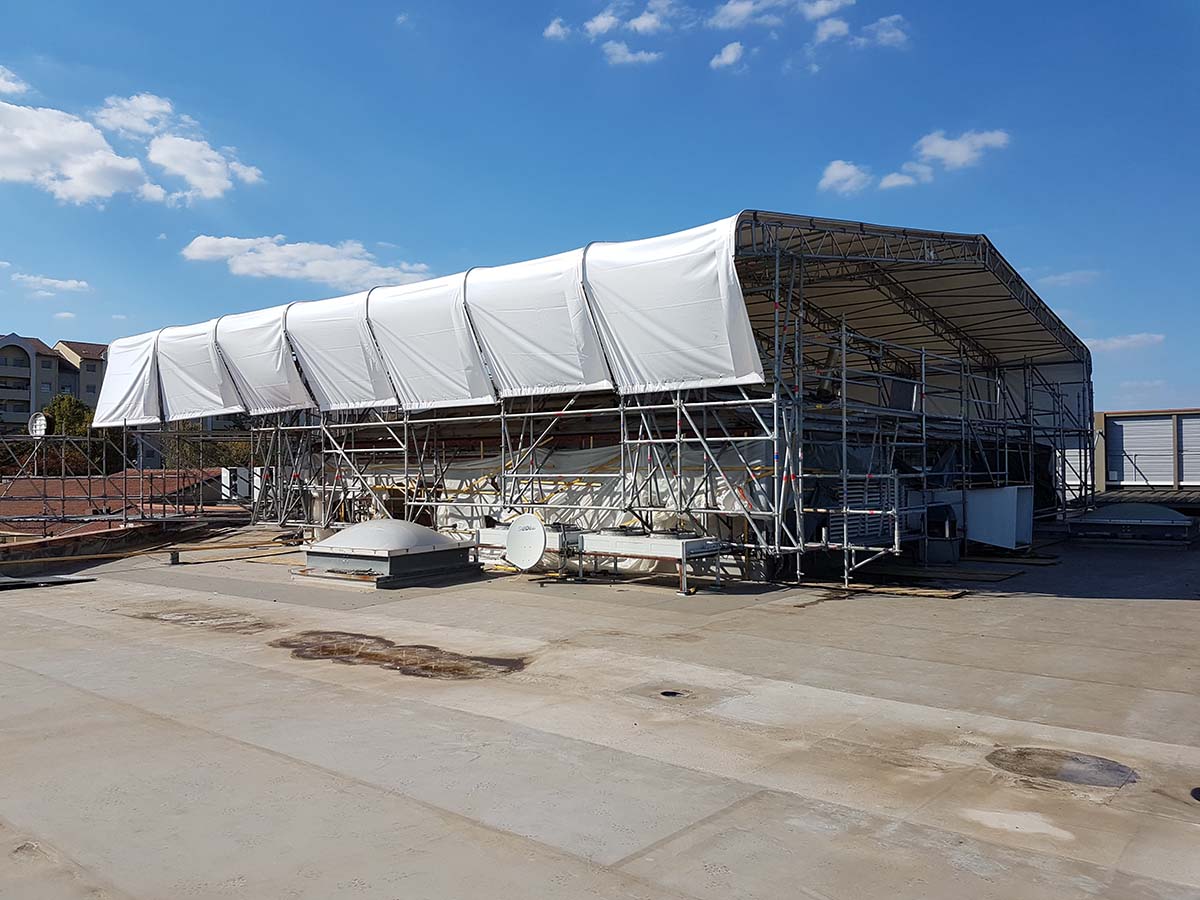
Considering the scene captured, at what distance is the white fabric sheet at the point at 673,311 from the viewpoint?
16.1 m

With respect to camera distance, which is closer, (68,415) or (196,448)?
(196,448)

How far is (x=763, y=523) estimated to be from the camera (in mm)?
17750

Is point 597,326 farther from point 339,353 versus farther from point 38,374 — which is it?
point 38,374

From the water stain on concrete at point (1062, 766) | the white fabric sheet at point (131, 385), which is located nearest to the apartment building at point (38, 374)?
the white fabric sheet at point (131, 385)

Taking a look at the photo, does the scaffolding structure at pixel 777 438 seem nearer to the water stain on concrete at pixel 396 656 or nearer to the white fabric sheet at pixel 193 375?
the white fabric sheet at pixel 193 375

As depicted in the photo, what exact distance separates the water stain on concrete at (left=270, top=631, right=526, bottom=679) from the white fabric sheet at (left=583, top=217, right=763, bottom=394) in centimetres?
780

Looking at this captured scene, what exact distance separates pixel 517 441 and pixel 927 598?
34.8ft

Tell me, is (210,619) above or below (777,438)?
below

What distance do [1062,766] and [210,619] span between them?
12.1 m

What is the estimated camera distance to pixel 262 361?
25641 millimetres

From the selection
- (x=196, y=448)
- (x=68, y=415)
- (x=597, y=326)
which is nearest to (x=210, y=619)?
(x=597, y=326)

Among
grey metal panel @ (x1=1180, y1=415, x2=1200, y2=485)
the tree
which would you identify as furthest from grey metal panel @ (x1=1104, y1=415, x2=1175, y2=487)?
the tree

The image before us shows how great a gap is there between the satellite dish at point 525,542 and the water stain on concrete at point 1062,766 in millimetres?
11650

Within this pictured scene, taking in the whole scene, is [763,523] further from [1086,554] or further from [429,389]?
[1086,554]
